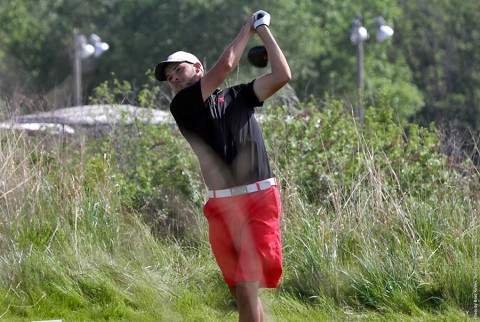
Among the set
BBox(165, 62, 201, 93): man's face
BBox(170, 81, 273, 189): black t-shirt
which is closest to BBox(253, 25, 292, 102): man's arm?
BBox(170, 81, 273, 189): black t-shirt

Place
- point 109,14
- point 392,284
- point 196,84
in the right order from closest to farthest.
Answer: point 196,84 < point 392,284 < point 109,14

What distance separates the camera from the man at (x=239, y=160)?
531cm

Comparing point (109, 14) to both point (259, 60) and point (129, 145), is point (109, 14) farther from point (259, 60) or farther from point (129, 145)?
point (259, 60)

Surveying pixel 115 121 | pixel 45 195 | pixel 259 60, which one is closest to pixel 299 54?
pixel 115 121

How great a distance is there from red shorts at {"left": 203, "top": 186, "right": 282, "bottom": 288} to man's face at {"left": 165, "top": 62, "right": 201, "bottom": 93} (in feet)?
2.19

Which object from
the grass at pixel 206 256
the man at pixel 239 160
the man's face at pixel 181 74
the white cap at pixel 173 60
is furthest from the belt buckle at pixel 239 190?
the grass at pixel 206 256

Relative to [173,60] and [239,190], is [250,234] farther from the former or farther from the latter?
[173,60]

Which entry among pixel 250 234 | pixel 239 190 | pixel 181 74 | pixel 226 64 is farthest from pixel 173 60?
pixel 250 234

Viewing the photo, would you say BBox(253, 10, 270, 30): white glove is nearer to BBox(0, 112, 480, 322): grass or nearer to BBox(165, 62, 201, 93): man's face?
BBox(165, 62, 201, 93): man's face

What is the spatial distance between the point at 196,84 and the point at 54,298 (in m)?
2.57

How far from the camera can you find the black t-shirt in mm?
5367

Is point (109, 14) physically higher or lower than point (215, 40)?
higher

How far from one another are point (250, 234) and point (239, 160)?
0.41 meters

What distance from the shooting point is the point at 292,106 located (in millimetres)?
10016
